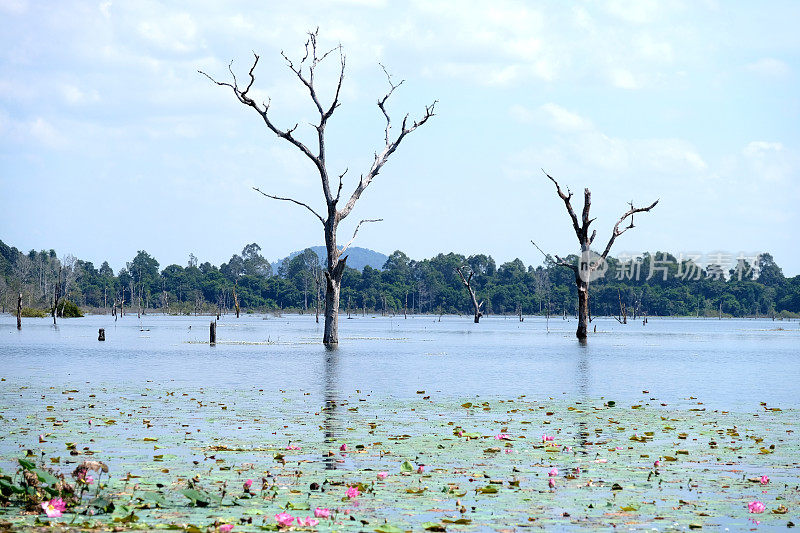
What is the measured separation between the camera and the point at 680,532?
29.1ft

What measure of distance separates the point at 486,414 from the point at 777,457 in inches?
280

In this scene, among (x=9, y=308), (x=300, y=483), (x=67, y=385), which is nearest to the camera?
(x=300, y=483)

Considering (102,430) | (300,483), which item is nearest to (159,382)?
(102,430)

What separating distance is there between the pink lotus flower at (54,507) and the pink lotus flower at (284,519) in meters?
2.13

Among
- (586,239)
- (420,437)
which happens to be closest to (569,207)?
(586,239)

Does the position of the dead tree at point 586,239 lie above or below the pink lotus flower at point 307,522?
above

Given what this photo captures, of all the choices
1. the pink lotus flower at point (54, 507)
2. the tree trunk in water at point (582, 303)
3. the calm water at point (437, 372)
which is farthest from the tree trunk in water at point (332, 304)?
the pink lotus flower at point (54, 507)

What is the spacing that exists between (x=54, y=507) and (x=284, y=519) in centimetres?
235

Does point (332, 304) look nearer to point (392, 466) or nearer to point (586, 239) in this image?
point (586, 239)

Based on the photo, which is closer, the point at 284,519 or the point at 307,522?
the point at 284,519

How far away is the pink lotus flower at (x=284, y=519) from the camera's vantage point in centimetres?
871

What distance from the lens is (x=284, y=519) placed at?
8703mm

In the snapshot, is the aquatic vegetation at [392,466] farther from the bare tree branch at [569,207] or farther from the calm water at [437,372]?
the bare tree branch at [569,207]

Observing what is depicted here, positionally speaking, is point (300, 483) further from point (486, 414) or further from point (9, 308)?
point (9, 308)
